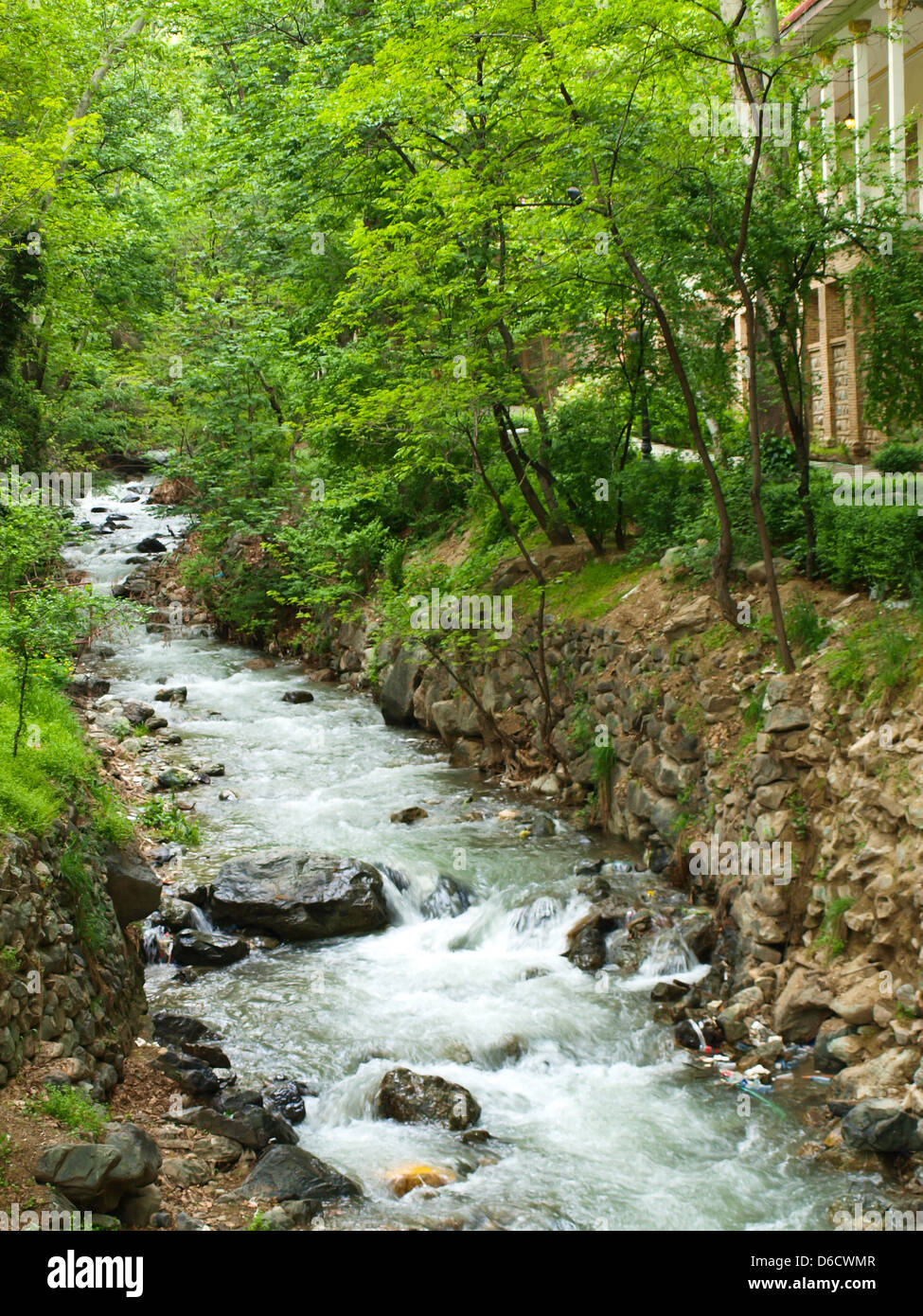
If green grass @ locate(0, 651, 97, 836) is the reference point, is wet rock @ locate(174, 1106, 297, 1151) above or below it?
below

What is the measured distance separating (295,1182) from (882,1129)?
11.5 feet

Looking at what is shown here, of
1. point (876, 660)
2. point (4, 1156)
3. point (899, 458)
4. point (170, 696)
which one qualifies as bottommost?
point (4, 1156)

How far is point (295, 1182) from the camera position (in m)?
6.13

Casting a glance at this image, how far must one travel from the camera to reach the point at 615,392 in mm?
14109

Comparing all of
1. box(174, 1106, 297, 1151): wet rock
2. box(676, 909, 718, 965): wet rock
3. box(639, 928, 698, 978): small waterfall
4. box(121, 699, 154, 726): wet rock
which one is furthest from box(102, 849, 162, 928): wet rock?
box(121, 699, 154, 726): wet rock

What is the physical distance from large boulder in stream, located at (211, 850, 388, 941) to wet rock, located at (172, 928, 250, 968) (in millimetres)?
515

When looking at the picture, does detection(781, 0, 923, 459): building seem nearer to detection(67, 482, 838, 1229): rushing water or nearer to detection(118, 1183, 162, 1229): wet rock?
detection(67, 482, 838, 1229): rushing water

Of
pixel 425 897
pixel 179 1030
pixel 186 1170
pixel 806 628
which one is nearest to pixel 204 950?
pixel 179 1030

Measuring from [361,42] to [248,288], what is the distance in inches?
312

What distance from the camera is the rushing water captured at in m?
6.37

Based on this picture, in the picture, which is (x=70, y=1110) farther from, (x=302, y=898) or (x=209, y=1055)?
(x=302, y=898)

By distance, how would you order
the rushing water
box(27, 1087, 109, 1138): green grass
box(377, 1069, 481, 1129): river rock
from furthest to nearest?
box(377, 1069, 481, 1129): river rock
the rushing water
box(27, 1087, 109, 1138): green grass

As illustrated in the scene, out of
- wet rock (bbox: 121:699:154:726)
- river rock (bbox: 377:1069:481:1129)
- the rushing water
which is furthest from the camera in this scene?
wet rock (bbox: 121:699:154:726)

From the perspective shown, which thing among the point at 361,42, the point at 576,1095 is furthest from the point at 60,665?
the point at 361,42
